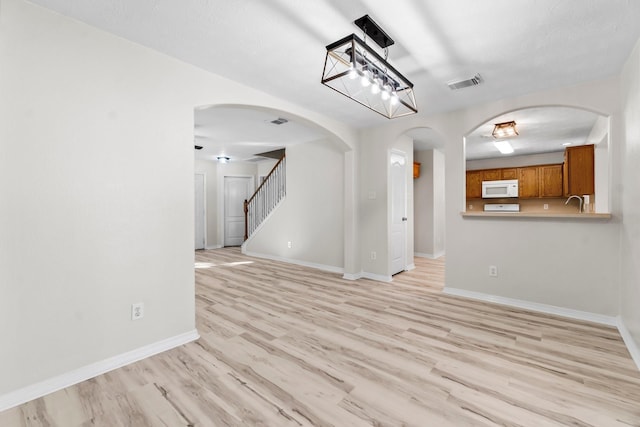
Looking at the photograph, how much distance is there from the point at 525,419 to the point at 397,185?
12.7 feet

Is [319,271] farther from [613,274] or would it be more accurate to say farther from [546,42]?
[546,42]

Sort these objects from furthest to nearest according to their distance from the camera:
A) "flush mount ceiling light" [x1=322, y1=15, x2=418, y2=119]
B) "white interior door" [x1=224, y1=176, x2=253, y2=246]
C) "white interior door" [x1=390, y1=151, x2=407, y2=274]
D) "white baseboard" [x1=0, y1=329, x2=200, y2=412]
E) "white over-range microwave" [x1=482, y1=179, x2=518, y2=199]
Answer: "white interior door" [x1=224, y1=176, x2=253, y2=246] → "white over-range microwave" [x1=482, y1=179, x2=518, y2=199] → "white interior door" [x1=390, y1=151, x2=407, y2=274] → "flush mount ceiling light" [x1=322, y1=15, x2=418, y2=119] → "white baseboard" [x1=0, y1=329, x2=200, y2=412]

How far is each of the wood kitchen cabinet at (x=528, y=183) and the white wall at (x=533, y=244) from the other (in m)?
4.18

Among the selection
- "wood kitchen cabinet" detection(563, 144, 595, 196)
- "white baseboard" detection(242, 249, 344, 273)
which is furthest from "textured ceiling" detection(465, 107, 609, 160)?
"white baseboard" detection(242, 249, 344, 273)

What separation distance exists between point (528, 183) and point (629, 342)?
5276 mm

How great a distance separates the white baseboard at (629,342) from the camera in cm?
217

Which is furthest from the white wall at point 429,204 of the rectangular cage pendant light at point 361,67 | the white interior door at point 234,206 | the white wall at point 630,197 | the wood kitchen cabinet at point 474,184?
the white interior door at point 234,206

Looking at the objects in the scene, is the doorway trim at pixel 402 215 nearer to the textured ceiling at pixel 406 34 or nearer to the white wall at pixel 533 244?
the white wall at pixel 533 244

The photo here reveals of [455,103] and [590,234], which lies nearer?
[590,234]

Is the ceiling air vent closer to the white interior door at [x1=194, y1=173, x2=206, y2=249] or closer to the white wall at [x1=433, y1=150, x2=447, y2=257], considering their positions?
the white wall at [x1=433, y1=150, x2=447, y2=257]

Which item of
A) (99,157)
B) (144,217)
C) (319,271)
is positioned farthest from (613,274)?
(99,157)

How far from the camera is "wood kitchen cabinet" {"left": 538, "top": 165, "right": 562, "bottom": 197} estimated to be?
21.1 feet

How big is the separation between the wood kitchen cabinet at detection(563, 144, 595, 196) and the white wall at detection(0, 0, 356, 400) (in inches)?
211

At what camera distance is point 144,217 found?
91.1 inches
